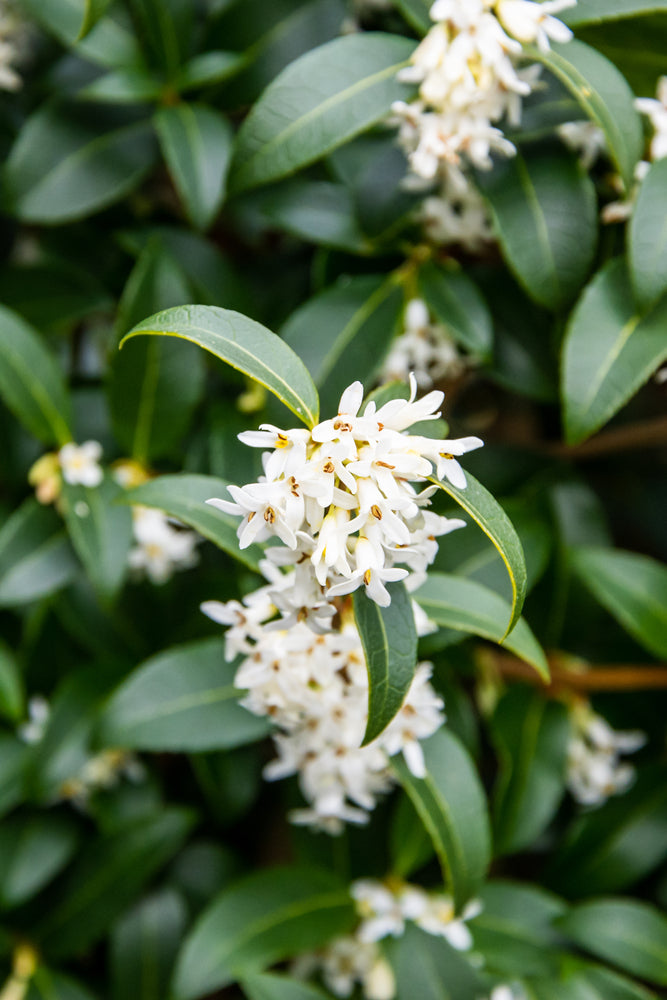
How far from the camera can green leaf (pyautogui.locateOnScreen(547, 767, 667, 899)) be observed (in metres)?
1.12

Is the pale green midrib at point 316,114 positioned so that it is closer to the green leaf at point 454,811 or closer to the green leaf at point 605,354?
the green leaf at point 605,354

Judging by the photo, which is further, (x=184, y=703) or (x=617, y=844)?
(x=617, y=844)

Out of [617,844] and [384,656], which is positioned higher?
[384,656]

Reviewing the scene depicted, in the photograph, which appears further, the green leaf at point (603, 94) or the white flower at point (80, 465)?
the white flower at point (80, 465)

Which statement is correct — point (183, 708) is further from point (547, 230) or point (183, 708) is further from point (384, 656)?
point (547, 230)

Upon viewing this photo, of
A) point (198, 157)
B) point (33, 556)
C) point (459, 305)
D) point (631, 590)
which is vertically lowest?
point (631, 590)

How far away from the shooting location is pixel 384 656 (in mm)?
639

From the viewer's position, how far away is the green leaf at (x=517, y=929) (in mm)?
1010

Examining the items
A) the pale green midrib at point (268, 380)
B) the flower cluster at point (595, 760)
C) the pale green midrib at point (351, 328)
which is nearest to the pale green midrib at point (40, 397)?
the pale green midrib at point (351, 328)

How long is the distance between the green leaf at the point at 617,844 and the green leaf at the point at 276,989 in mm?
386

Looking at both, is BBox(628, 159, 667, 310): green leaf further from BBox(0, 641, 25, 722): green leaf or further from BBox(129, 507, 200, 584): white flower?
BBox(0, 641, 25, 722): green leaf

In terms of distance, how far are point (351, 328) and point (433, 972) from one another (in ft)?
2.44

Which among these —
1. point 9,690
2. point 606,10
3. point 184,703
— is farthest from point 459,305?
point 9,690

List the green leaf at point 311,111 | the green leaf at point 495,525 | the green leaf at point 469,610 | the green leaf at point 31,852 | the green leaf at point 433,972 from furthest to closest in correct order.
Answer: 1. the green leaf at point 31,852
2. the green leaf at point 433,972
3. the green leaf at point 311,111
4. the green leaf at point 469,610
5. the green leaf at point 495,525
